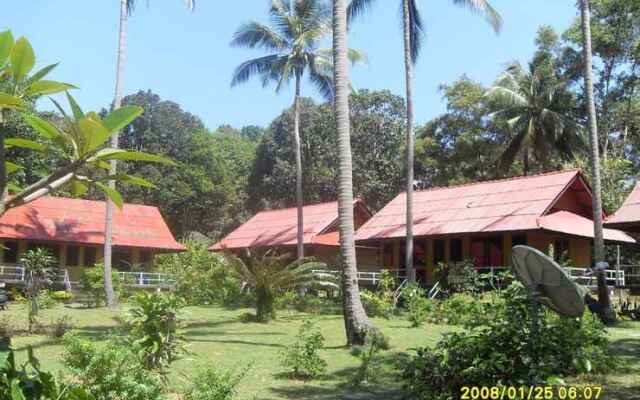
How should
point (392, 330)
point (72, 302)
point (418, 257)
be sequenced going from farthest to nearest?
point (418, 257) → point (72, 302) → point (392, 330)

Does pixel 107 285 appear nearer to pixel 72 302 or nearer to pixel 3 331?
pixel 72 302

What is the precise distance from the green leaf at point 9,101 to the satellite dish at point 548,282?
4895 mm

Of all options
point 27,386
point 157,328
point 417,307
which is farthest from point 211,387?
point 417,307

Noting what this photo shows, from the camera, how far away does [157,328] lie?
290 inches

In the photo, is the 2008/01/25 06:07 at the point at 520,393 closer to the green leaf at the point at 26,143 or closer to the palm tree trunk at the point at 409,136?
the green leaf at the point at 26,143

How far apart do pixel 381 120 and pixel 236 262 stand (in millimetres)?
29159

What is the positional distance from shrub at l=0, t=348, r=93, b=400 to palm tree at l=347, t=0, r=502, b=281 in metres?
17.1

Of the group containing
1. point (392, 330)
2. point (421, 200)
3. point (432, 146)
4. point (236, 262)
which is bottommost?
point (392, 330)

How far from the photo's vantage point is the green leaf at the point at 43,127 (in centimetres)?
221

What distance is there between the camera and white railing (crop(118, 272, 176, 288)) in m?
24.0

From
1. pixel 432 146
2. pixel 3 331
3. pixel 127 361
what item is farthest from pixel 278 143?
pixel 127 361

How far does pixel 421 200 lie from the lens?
2789 centimetres

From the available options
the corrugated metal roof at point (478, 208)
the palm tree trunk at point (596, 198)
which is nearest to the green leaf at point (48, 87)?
the palm tree trunk at point (596, 198)

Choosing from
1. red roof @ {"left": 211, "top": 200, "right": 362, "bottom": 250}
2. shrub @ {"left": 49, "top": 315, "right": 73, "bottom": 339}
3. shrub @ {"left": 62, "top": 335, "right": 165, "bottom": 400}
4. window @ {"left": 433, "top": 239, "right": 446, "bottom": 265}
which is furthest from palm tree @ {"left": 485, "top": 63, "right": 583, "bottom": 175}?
shrub @ {"left": 62, "top": 335, "right": 165, "bottom": 400}
